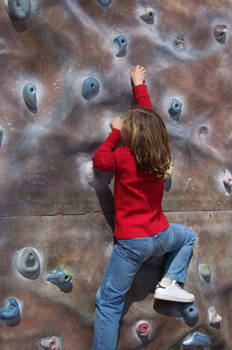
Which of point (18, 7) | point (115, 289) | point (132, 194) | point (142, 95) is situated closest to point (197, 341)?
point (115, 289)

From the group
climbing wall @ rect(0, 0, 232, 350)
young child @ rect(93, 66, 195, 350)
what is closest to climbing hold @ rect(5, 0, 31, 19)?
climbing wall @ rect(0, 0, 232, 350)

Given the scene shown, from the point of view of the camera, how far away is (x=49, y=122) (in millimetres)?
1957

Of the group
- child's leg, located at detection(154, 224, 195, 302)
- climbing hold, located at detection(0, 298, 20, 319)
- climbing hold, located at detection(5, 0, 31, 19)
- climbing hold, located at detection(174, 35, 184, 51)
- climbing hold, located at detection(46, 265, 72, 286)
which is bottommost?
climbing hold, located at detection(0, 298, 20, 319)

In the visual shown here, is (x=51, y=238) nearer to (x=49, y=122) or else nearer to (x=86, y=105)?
(x=49, y=122)

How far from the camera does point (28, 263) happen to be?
1.88 metres

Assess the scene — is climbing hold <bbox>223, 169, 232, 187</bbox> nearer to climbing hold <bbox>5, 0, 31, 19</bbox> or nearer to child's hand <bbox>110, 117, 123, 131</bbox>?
child's hand <bbox>110, 117, 123, 131</bbox>

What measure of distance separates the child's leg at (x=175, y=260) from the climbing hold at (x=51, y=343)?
2.06ft

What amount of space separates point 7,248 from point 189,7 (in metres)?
1.97

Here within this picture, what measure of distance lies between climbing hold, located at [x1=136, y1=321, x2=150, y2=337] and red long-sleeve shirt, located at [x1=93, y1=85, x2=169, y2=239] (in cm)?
59

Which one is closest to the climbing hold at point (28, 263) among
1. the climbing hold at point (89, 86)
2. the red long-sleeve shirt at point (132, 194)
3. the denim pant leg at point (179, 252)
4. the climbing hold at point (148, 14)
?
the red long-sleeve shirt at point (132, 194)

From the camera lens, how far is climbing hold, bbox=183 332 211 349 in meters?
2.06

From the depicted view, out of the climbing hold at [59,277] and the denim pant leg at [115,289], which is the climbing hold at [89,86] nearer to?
the denim pant leg at [115,289]

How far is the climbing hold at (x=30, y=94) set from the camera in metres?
1.88

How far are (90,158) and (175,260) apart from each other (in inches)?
31.9
